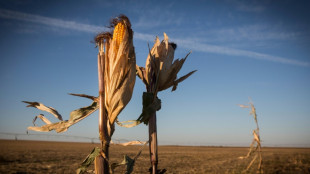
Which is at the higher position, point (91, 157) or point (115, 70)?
point (115, 70)

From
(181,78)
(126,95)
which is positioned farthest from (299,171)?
(126,95)

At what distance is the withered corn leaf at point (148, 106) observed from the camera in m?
1.87

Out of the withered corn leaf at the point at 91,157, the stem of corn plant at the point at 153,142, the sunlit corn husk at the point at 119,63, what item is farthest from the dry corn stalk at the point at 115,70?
the stem of corn plant at the point at 153,142

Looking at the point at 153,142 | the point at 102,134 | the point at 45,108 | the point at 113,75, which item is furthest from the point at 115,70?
the point at 45,108

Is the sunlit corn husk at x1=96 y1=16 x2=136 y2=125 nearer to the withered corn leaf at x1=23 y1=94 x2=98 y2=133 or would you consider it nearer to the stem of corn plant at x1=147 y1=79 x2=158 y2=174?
the withered corn leaf at x1=23 y1=94 x2=98 y2=133

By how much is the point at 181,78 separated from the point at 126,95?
605 mm

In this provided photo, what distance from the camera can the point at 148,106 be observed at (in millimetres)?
1881

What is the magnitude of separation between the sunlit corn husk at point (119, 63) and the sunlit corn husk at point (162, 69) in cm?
15

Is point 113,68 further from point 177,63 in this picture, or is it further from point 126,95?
point 177,63

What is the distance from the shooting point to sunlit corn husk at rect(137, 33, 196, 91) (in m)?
2.08

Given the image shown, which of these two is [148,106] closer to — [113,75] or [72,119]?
[113,75]

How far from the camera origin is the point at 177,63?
219 cm

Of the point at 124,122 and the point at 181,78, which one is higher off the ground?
the point at 181,78

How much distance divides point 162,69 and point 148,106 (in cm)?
43
